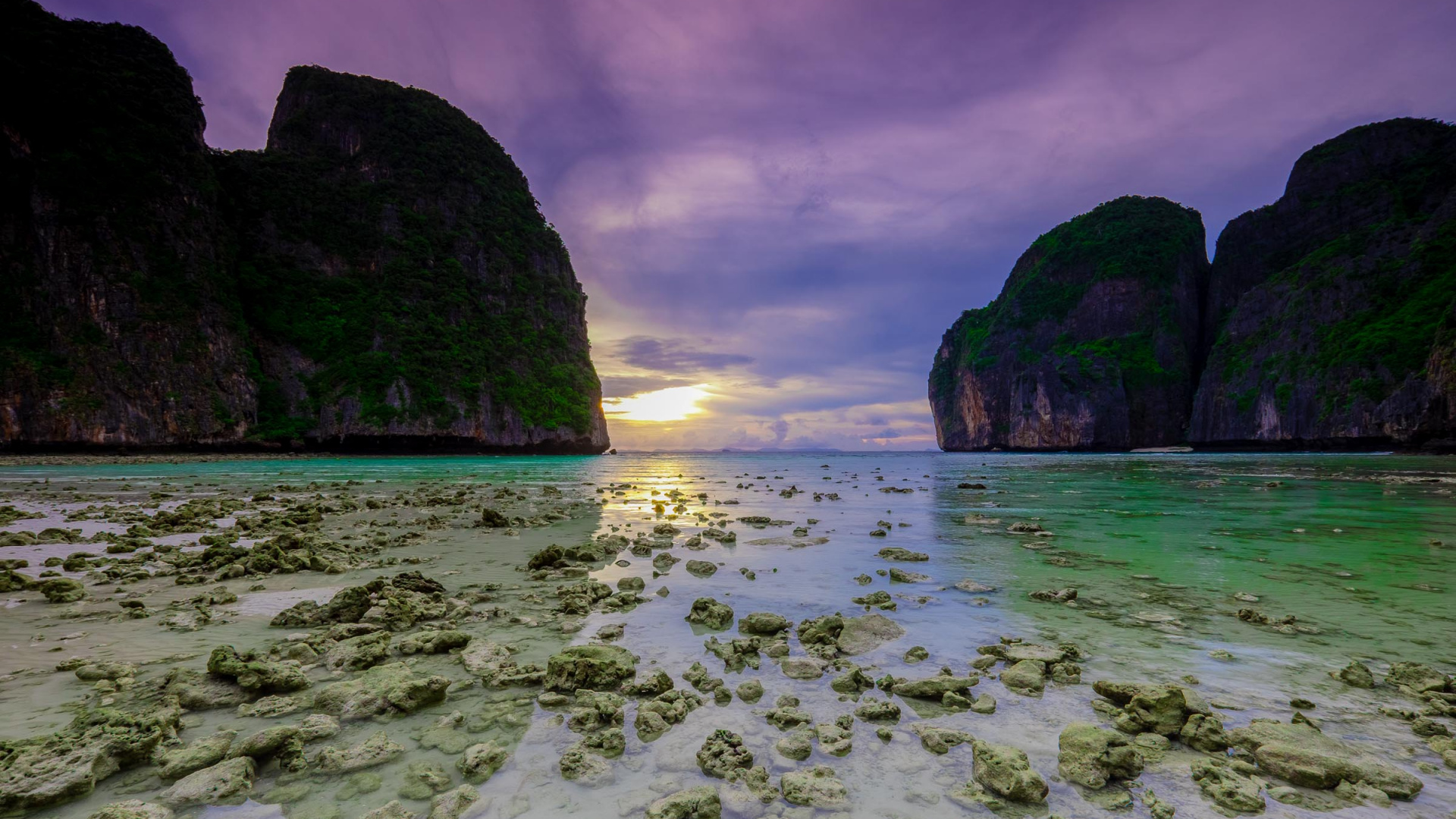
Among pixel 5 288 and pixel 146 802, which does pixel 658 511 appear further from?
pixel 5 288

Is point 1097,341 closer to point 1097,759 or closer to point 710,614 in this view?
point 710,614

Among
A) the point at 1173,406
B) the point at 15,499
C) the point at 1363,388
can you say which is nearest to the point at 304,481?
the point at 15,499

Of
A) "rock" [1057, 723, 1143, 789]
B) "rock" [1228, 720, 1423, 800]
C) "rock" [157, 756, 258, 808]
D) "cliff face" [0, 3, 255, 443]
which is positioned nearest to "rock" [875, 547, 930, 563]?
"rock" [1228, 720, 1423, 800]

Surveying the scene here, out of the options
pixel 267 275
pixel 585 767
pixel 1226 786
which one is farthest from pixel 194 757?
pixel 267 275

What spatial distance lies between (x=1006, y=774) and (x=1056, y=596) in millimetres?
4840

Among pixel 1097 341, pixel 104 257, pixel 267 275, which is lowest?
pixel 104 257

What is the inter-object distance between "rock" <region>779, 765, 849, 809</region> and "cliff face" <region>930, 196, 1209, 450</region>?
12609 cm

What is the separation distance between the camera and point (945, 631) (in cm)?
599

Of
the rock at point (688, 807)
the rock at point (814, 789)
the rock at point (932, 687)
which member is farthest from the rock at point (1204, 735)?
the rock at point (688, 807)

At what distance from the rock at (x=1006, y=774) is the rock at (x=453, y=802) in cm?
288

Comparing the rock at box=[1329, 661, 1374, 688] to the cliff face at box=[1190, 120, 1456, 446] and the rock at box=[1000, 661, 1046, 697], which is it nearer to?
the rock at box=[1000, 661, 1046, 697]

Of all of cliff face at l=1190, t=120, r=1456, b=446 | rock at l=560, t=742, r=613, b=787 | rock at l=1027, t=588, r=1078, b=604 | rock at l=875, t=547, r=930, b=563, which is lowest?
rock at l=875, t=547, r=930, b=563

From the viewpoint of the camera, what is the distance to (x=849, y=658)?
5184mm

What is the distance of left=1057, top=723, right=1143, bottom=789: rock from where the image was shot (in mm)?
3213
